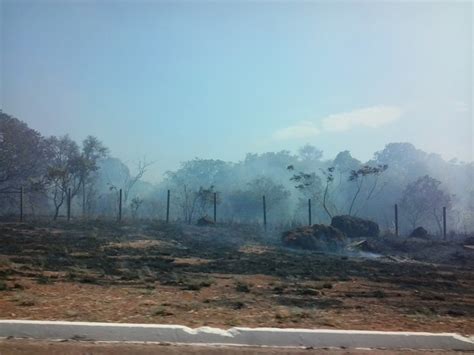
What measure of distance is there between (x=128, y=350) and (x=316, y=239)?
1415 cm

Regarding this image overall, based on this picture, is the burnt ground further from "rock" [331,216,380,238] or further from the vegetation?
the vegetation

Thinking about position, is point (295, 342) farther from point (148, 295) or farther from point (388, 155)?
point (388, 155)

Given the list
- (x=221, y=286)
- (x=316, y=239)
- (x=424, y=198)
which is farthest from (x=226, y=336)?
(x=424, y=198)

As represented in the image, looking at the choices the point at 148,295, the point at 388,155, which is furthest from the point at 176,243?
the point at 388,155

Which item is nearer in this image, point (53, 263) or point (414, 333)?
point (414, 333)

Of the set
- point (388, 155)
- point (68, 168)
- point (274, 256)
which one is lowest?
point (274, 256)

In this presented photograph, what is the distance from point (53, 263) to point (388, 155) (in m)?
48.1

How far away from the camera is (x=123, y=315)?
618 cm

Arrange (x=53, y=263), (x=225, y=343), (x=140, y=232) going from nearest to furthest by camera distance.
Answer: (x=225, y=343), (x=53, y=263), (x=140, y=232)

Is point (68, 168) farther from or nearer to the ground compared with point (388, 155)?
nearer to the ground

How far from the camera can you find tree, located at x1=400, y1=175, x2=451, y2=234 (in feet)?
108

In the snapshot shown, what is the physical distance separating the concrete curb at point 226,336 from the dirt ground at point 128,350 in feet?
0.41

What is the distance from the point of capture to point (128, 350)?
5.07 m

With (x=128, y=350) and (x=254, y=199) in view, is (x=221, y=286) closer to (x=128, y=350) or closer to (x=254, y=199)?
(x=128, y=350)
